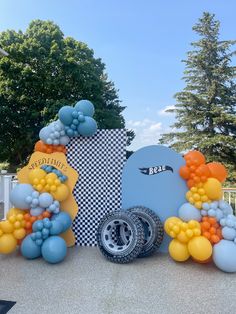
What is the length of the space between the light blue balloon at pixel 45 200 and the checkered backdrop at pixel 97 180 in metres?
0.56

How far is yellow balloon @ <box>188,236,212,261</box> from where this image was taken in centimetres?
301

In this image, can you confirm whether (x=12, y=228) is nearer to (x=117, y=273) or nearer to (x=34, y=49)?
(x=117, y=273)

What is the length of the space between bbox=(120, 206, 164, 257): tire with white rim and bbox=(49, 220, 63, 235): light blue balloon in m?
0.82

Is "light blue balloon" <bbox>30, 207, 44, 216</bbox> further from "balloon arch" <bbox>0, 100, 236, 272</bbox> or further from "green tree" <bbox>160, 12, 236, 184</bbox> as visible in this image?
"green tree" <bbox>160, 12, 236, 184</bbox>

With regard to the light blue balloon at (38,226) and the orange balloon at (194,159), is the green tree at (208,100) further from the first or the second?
the light blue balloon at (38,226)

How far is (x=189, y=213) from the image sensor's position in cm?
332

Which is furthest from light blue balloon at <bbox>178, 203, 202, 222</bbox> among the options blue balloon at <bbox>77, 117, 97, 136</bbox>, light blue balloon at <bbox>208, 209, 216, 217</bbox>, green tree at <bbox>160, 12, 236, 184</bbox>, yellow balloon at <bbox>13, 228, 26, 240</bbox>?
green tree at <bbox>160, 12, 236, 184</bbox>

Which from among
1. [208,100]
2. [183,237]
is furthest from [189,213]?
[208,100]

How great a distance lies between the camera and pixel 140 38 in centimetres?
1076

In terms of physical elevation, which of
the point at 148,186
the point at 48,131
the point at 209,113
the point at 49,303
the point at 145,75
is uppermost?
the point at 145,75

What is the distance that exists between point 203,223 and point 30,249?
7.12ft

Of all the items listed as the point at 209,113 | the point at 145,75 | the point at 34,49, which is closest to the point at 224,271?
the point at 145,75

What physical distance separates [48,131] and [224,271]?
3.02 metres

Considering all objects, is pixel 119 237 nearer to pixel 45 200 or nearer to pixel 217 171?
pixel 45 200
